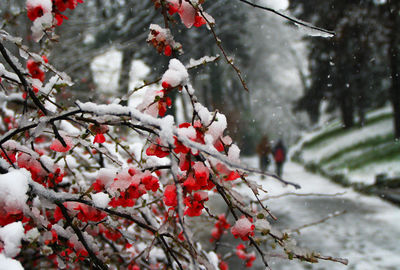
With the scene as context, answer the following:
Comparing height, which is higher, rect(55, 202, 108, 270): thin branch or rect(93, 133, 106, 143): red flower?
rect(93, 133, 106, 143): red flower

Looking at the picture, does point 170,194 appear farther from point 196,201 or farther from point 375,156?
point 375,156

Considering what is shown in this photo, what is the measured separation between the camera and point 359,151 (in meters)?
10.9

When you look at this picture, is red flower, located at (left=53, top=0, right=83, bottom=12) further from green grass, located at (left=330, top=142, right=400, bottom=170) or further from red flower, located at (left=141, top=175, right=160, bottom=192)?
green grass, located at (left=330, top=142, right=400, bottom=170)

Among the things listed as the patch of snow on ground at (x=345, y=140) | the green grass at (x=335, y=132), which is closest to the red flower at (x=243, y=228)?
the patch of snow on ground at (x=345, y=140)

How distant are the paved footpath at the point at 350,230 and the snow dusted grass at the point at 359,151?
3.95 feet

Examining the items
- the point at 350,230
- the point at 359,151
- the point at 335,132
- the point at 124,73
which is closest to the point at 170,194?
the point at 124,73

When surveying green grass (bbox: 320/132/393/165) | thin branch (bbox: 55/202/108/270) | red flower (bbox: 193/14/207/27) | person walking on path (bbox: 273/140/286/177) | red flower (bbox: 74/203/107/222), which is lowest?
thin branch (bbox: 55/202/108/270)

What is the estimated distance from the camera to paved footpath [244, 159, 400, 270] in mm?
4094

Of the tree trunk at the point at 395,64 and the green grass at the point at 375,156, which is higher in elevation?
the tree trunk at the point at 395,64

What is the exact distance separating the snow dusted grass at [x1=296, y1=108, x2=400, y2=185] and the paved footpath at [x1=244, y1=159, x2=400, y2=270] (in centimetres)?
120

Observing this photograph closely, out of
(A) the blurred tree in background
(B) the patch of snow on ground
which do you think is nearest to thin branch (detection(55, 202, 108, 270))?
(A) the blurred tree in background

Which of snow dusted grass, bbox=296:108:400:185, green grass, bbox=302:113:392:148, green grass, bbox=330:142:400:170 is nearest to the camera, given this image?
snow dusted grass, bbox=296:108:400:185

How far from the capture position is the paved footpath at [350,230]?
13.4 ft

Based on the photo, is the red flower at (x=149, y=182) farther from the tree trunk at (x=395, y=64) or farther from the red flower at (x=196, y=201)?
the tree trunk at (x=395, y=64)
